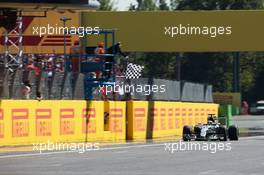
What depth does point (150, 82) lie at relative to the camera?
3819cm

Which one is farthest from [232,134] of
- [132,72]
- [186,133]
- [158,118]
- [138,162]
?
[138,162]

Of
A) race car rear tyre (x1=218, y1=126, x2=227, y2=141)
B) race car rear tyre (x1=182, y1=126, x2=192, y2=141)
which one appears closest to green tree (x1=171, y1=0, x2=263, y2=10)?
race car rear tyre (x1=218, y1=126, x2=227, y2=141)

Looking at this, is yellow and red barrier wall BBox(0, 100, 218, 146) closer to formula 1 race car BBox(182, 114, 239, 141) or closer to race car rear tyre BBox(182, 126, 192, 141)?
race car rear tyre BBox(182, 126, 192, 141)

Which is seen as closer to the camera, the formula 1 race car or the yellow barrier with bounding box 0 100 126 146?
the yellow barrier with bounding box 0 100 126 146

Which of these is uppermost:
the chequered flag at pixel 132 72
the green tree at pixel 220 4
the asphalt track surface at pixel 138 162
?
the green tree at pixel 220 4

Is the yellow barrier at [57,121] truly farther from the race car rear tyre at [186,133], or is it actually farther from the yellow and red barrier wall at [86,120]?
the race car rear tyre at [186,133]

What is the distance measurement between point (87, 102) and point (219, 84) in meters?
89.0

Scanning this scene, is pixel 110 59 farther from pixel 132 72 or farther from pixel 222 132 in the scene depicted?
pixel 222 132

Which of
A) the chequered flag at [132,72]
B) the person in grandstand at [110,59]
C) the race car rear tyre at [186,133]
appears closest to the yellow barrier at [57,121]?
the person in grandstand at [110,59]

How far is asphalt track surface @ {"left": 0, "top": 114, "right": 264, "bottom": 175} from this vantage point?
17.7 metres

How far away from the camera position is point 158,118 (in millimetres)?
37812

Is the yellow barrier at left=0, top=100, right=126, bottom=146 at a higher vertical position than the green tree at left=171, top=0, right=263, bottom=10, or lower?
lower

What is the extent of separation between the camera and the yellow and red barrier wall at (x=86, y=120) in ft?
89.1

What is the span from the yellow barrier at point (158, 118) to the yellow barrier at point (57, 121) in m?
0.73
